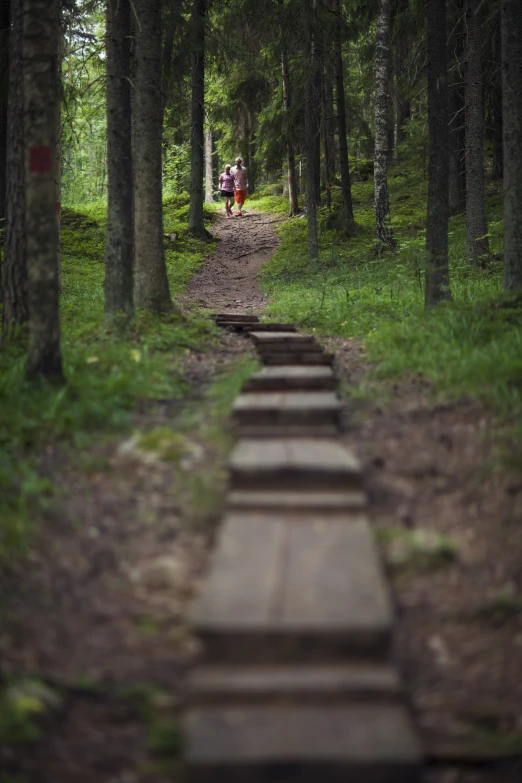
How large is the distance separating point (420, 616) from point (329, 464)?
3.86 ft

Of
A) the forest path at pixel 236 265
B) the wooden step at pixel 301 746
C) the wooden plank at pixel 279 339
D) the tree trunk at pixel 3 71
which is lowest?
the wooden step at pixel 301 746

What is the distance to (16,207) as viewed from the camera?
898cm

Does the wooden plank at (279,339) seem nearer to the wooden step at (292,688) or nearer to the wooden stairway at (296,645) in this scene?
the wooden stairway at (296,645)

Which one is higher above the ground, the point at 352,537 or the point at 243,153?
the point at 243,153

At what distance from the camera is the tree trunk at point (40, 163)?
20.5ft

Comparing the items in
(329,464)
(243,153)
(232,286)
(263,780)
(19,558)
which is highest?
(243,153)

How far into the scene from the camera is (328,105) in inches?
957

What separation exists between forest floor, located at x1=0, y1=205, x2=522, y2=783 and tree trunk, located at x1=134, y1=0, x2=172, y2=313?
4357 mm

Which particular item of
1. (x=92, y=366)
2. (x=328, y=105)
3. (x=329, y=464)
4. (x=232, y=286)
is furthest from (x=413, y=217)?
(x=329, y=464)

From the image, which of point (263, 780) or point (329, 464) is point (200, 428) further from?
point (263, 780)

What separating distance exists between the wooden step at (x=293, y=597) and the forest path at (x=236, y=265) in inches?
370

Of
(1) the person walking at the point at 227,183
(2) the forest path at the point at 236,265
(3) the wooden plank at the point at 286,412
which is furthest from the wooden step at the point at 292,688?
(1) the person walking at the point at 227,183

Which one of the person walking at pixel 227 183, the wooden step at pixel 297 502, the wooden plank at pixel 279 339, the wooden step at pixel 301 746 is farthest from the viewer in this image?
the person walking at pixel 227 183

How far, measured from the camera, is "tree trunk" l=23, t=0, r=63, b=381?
6246mm
